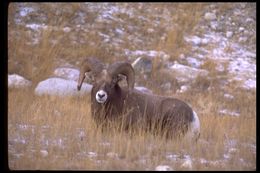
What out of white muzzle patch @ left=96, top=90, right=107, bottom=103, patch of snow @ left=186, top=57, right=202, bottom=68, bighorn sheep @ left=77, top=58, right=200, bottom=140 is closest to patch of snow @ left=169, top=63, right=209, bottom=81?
patch of snow @ left=186, top=57, right=202, bottom=68

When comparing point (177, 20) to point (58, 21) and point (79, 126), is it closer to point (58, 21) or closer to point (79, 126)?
point (58, 21)

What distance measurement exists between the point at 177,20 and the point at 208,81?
4373 mm

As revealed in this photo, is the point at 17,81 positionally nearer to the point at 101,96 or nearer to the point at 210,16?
the point at 101,96

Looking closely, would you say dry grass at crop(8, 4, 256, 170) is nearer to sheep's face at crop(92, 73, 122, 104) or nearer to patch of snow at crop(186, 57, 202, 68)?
sheep's face at crop(92, 73, 122, 104)

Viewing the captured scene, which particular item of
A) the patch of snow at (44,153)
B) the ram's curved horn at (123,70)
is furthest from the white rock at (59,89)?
the patch of snow at (44,153)

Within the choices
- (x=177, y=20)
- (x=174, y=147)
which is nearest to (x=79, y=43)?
(x=177, y=20)

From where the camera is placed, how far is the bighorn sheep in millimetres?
9500

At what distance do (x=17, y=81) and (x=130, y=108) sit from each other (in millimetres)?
6425

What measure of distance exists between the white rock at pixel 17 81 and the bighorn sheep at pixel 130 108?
5.54m

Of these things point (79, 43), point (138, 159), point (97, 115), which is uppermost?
point (79, 43)

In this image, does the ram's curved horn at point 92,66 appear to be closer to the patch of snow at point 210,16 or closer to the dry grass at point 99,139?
the dry grass at point 99,139

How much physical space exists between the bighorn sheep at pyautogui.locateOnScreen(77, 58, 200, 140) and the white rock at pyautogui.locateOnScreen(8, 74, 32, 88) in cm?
554

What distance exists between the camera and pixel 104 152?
796 centimetres

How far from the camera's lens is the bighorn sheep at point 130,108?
31.2 ft
